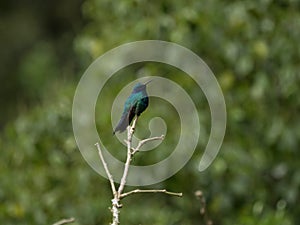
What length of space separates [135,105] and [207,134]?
267 centimetres

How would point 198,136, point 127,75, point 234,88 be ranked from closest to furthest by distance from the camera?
1. point 198,136
2. point 234,88
3. point 127,75

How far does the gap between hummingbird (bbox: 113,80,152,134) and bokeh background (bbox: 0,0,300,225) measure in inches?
92.7

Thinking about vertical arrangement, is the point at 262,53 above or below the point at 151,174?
above

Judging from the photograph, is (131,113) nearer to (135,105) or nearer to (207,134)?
(135,105)

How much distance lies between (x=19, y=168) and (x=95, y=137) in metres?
0.52

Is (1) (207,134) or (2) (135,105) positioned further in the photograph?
(1) (207,134)

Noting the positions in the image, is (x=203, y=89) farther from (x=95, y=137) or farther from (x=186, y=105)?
(x=95, y=137)

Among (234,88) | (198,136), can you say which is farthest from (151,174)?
(234,88)

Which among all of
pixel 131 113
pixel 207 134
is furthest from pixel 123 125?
pixel 207 134

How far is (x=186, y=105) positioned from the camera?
514 centimetres

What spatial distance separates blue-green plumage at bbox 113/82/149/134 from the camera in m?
2.53

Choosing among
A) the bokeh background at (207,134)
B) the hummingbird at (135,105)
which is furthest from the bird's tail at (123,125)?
the bokeh background at (207,134)

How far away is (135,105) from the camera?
253cm

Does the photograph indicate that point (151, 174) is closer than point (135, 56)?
Yes
